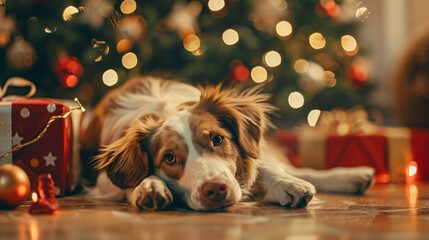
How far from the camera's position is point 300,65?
189 inches

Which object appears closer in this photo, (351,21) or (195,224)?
(195,224)

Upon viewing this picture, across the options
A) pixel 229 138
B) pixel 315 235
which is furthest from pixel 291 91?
pixel 315 235

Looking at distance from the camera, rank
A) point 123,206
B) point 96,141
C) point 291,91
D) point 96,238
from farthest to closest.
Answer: point 291,91 → point 96,141 → point 123,206 → point 96,238

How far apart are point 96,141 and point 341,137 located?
4.85 feet

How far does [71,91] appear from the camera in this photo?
413cm


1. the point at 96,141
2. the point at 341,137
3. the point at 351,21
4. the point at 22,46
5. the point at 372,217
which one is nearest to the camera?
the point at 372,217

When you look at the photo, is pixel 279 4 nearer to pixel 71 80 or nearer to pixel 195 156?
pixel 71 80

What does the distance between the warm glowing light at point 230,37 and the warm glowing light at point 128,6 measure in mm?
682

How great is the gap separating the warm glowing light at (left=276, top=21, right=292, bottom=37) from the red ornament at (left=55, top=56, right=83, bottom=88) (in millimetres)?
1490

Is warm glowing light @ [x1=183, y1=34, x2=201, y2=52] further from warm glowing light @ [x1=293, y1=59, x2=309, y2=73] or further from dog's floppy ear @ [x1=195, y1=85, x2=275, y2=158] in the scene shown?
dog's floppy ear @ [x1=195, y1=85, x2=275, y2=158]

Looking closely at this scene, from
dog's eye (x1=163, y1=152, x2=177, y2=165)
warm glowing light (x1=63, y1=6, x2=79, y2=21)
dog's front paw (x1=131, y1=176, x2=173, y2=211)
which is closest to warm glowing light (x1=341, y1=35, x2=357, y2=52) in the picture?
warm glowing light (x1=63, y1=6, x2=79, y2=21)

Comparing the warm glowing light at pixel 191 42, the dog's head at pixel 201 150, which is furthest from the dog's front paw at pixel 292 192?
the warm glowing light at pixel 191 42

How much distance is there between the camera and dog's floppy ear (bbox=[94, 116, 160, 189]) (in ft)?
7.82

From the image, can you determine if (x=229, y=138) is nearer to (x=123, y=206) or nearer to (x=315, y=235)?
(x=123, y=206)
